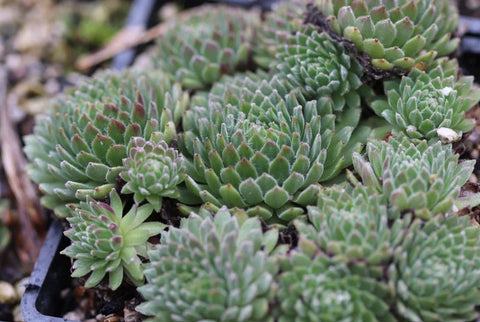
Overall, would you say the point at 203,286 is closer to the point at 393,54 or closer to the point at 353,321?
the point at 353,321

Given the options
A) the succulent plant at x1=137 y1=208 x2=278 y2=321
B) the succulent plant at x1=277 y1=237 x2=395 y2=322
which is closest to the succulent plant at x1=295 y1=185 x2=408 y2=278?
the succulent plant at x1=277 y1=237 x2=395 y2=322

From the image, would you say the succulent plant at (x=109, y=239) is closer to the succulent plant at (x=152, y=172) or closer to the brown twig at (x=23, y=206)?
the succulent plant at (x=152, y=172)

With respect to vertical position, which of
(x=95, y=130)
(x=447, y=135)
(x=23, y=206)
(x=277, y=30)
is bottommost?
(x=23, y=206)

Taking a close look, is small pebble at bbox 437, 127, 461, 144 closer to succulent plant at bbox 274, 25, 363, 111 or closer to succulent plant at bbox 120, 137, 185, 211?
succulent plant at bbox 274, 25, 363, 111

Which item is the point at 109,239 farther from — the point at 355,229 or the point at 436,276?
the point at 436,276

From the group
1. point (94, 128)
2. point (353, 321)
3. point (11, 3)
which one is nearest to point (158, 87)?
point (94, 128)

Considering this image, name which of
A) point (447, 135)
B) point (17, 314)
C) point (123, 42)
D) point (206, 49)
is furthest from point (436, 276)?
point (123, 42)
